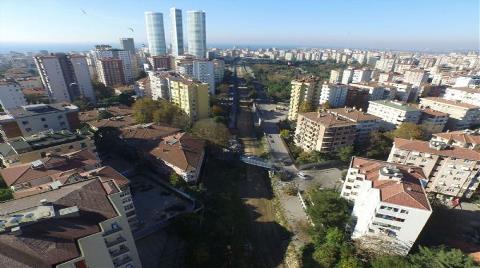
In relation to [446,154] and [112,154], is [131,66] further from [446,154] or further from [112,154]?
[446,154]

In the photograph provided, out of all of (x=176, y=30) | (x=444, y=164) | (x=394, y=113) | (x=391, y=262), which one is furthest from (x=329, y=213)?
(x=176, y=30)

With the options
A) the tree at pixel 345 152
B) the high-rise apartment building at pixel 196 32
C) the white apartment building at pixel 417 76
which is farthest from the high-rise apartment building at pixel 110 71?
the white apartment building at pixel 417 76

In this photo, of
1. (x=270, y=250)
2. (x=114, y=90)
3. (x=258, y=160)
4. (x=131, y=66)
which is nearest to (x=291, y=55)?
(x=131, y=66)

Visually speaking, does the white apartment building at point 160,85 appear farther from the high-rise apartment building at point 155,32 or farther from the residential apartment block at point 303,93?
the high-rise apartment building at point 155,32

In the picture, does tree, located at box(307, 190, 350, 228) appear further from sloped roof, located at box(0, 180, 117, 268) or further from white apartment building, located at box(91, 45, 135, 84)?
white apartment building, located at box(91, 45, 135, 84)

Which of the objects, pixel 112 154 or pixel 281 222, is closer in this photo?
pixel 281 222

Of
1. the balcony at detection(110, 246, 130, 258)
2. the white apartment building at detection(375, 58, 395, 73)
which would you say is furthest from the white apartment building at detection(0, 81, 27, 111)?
the white apartment building at detection(375, 58, 395, 73)

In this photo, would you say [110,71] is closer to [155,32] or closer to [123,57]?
[123,57]
